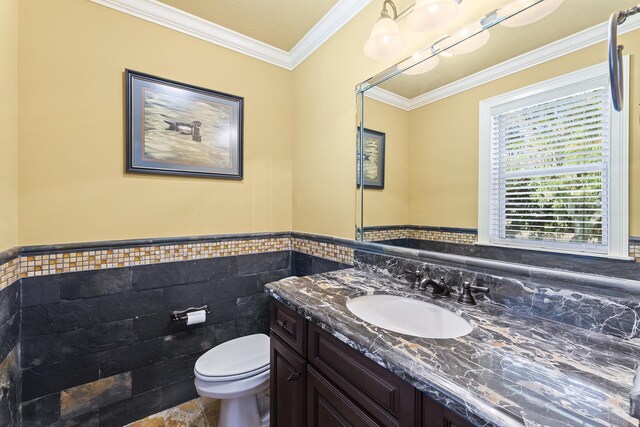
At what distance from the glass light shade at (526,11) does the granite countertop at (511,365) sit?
105 centimetres

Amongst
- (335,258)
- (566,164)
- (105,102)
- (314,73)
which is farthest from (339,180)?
(105,102)

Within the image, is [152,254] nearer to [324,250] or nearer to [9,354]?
[9,354]

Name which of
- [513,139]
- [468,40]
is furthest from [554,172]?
[468,40]

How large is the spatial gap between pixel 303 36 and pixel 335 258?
62.8 inches

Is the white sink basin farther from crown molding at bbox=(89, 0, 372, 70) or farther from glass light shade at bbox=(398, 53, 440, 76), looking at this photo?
crown molding at bbox=(89, 0, 372, 70)

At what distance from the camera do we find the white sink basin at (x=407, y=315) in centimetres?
100

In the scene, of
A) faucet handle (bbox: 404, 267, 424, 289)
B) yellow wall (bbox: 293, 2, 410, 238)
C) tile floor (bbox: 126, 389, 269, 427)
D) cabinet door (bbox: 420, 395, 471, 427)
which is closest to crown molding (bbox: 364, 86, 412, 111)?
yellow wall (bbox: 293, 2, 410, 238)

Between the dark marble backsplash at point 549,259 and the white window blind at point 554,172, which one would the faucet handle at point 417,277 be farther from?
the white window blind at point 554,172

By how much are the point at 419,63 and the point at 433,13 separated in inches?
9.3

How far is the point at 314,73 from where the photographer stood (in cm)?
197

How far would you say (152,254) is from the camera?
166 centimetres

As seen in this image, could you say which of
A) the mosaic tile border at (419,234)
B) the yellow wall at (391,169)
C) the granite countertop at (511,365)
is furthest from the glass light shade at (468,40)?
the granite countertop at (511,365)

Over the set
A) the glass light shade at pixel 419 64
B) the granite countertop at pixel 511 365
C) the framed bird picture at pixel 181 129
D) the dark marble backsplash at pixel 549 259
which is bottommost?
the granite countertop at pixel 511 365

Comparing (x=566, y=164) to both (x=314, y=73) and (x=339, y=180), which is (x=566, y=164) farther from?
(x=314, y=73)
